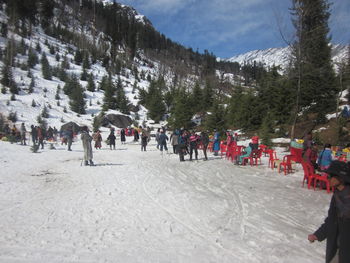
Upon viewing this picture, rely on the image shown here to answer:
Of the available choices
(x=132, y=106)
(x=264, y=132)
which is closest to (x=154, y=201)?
(x=264, y=132)

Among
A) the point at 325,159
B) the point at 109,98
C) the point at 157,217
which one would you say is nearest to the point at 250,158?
the point at 325,159

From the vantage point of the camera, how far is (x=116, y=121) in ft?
107

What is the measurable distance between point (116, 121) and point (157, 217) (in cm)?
2831

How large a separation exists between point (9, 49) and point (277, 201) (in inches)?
1558

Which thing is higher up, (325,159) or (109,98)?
(109,98)

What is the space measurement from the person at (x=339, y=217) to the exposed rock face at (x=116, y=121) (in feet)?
99.5

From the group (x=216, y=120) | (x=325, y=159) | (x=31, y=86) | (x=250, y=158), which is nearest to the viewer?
(x=325, y=159)

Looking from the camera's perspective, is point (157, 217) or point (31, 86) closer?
point (157, 217)

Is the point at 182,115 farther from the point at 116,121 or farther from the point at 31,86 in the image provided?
the point at 31,86

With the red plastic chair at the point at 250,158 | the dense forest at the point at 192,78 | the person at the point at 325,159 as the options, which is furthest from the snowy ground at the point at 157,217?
the dense forest at the point at 192,78

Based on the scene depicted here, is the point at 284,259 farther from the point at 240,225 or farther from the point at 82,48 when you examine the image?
the point at 82,48

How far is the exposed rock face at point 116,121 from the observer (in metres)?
31.5

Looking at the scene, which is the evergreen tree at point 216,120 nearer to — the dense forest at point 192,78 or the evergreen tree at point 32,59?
the dense forest at point 192,78

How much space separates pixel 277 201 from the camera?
631cm
